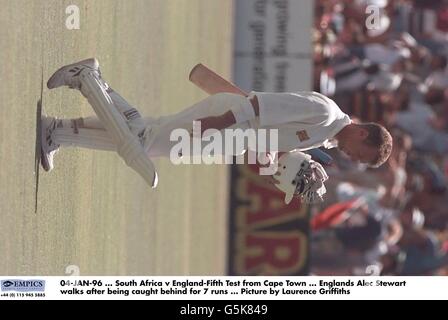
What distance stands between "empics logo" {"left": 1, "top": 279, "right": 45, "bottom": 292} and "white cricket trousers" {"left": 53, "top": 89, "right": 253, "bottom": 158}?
86 centimetres

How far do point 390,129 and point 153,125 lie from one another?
6.88 meters

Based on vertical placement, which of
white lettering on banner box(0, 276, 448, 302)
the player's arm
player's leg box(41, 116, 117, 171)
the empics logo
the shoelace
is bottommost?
white lettering on banner box(0, 276, 448, 302)

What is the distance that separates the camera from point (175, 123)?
547 cm

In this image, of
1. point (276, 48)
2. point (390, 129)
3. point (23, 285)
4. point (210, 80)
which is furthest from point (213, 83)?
point (276, 48)

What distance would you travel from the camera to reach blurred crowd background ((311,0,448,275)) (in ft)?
36.8

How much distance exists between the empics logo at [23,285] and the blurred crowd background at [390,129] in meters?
5.72

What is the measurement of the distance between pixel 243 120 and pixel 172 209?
507 centimetres

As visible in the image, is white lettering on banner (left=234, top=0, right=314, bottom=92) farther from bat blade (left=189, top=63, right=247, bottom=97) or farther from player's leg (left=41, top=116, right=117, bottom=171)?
player's leg (left=41, top=116, right=117, bottom=171)

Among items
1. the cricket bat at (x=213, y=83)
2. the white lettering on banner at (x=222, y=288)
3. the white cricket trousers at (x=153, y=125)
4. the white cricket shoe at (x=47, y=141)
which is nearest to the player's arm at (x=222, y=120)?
the white cricket trousers at (x=153, y=125)

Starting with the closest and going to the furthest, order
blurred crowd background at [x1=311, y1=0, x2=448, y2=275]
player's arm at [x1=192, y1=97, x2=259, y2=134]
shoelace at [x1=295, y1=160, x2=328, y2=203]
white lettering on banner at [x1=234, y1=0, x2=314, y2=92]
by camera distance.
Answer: player's arm at [x1=192, y1=97, x2=259, y2=134] → shoelace at [x1=295, y1=160, x2=328, y2=203] → blurred crowd background at [x1=311, y1=0, x2=448, y2=275] → white lettering on banner at [x1=234, y1=0, x2=314, y2=92]

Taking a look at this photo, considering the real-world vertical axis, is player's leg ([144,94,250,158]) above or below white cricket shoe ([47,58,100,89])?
below

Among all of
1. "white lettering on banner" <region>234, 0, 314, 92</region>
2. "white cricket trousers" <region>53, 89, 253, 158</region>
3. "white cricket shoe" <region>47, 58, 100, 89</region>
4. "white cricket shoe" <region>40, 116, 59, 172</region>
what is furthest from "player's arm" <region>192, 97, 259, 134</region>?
"white lettering on banner" <region>234, 0, 314, 92</region>

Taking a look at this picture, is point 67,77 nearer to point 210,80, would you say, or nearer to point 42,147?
point 42,147
